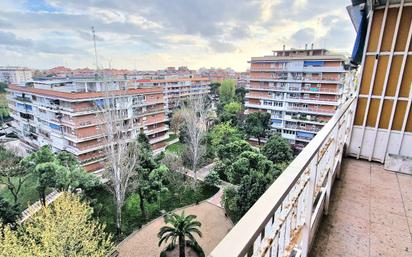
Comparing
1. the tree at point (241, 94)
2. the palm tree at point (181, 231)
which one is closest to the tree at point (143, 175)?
the palm tree at point (181, 231)

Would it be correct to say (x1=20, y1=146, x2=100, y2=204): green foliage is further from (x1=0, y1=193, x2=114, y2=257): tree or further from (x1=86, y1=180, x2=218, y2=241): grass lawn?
(x1=0, y1=193, x2=114, y2=257): tree

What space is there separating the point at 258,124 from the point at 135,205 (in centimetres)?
1316

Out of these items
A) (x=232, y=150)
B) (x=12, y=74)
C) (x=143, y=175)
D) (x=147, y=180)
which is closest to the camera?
(x=147, y=180)

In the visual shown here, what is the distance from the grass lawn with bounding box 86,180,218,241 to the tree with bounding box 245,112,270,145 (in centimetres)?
865

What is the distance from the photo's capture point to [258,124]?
20828mm

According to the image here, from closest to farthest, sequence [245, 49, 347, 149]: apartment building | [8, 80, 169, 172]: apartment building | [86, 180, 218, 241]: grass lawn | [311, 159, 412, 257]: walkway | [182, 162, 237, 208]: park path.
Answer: [311, 159, 412, 257]: walkway
[86, 180, 218, 241]: grass lawn
[182, 162, 237, 208]: park path
[8, 80, 169, 172]: apartment building
[245, 49, 347, 149]: apartment building

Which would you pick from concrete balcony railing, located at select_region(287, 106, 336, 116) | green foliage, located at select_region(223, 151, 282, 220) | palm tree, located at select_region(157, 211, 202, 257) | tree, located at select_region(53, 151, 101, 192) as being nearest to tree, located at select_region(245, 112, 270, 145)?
concrete balcony railing, located at select_region(287, 106, 336, 116)

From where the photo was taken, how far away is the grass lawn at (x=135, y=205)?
10.4 metres

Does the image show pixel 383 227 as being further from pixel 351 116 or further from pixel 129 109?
pixel 129 109

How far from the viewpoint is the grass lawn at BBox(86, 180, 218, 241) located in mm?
10367

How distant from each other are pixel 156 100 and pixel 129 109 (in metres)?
3.35

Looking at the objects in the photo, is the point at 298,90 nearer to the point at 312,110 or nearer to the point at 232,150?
the point at 312,110

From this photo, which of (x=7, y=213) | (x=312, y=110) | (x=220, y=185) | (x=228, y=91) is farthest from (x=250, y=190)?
(x=228, y=91)

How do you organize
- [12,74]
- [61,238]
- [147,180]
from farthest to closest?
[12,74] → [147,180] → [61,238]
